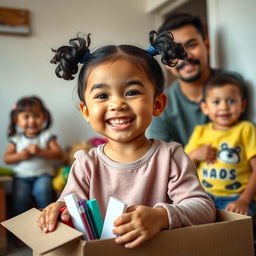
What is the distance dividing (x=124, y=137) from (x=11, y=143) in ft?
5.53

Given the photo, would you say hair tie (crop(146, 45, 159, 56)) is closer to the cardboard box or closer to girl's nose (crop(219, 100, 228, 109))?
the cardboard box

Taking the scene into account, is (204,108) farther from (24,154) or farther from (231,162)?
(24,154)

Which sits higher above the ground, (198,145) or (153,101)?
(153,101)

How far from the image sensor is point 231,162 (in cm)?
153

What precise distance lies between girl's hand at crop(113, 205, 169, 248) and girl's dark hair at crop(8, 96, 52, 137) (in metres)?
1.84

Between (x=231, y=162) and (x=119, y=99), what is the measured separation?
0.88 metres

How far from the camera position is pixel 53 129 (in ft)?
8.43

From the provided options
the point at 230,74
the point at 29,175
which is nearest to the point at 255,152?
the point at 230,74

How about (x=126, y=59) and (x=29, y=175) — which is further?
(x=29, y=175)

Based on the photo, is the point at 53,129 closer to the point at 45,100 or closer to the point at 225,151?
the point at 45,100

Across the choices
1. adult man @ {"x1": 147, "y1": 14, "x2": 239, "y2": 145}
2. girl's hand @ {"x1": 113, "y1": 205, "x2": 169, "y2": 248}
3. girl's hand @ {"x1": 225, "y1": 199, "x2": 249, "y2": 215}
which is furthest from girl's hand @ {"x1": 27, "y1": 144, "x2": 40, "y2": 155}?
girl's hand @ {"x1": 113, "y1": 205, "x2": 169, "y2": 248}

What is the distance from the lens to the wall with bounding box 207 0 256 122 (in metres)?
1.71

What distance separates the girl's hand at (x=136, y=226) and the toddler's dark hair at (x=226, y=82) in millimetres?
1068

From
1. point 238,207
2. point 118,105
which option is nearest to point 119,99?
point 118,105
